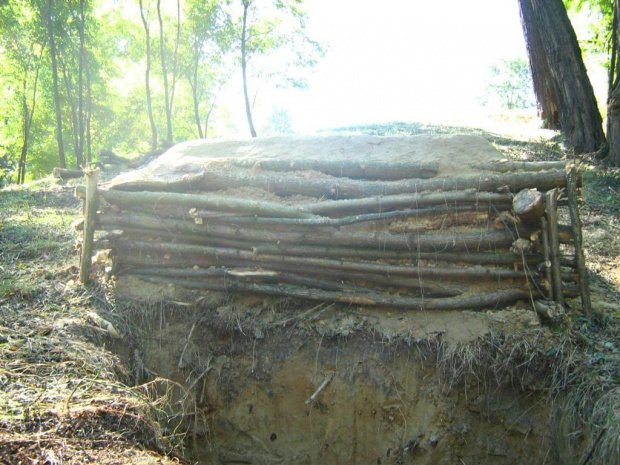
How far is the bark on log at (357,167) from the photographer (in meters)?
5.21

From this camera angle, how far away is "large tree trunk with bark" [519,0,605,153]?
27.9 ft

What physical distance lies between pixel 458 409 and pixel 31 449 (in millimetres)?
3199

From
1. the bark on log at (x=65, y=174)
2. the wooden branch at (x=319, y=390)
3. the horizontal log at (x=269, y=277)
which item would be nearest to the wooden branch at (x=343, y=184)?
the horizontal log at (x=269, y=277)

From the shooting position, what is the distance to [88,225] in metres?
5.20

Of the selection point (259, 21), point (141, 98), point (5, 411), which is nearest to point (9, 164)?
point (141, 98)

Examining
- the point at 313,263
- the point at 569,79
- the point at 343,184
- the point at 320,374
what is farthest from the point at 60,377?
the point at 569,79

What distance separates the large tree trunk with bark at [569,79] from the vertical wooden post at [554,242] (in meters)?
5.24

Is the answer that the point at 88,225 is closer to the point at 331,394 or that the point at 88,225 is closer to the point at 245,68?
the point at 331,394

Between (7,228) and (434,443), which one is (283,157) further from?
(7,228)

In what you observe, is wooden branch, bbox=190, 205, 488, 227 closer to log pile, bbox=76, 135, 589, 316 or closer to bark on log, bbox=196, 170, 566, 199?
log pile, bbox=76, 135, 589, 316

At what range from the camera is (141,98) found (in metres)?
23.5

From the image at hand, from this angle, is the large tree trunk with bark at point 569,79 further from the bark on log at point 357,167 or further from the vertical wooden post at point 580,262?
the vertical wooden post at point 580,262

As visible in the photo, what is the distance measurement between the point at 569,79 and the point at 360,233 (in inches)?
244

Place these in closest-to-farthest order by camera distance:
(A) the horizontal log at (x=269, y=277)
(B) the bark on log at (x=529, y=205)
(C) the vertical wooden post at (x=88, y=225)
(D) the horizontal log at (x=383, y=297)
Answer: (B) the bark on log at (x=529, y=205) < (D) the horizontal log at (x=383, y=297) < (A) the horizontal log at (x=269, y=277) < (C) the vertical wooden post at (x=88, y=225)
